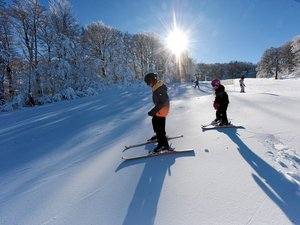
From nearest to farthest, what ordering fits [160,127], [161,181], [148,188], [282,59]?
[148,188] < [161,181] < [160,127] < [282,59]

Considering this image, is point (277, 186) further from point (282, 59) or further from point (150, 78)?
point (282, 59)

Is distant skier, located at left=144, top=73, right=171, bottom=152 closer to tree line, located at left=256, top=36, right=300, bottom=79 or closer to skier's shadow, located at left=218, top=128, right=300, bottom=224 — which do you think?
skier's shadow, located at left=218, top=128, right=300, bottom=224

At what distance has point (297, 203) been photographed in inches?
81.0

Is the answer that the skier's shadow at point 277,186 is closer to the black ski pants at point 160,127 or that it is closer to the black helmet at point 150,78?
the black ski pants at point 160,127

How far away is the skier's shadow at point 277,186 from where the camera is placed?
1.99m

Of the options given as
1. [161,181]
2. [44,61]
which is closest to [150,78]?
[161,181]

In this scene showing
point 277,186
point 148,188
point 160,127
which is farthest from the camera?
point 160,127

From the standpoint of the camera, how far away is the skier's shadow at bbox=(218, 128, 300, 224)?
78.2 inches

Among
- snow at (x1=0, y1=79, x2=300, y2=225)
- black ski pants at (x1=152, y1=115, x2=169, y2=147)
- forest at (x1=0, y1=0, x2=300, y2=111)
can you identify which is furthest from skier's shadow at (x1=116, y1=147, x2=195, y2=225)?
forest at (x1=0, y1=0, x2=300, y2=111)

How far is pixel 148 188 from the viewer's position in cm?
262

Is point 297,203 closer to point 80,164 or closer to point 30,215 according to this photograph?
point 30,215

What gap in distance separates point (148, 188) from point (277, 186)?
1599 millimetres

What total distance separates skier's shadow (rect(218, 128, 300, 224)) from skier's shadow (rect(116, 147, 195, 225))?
3.44 ft

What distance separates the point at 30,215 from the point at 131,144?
2.48 meters
